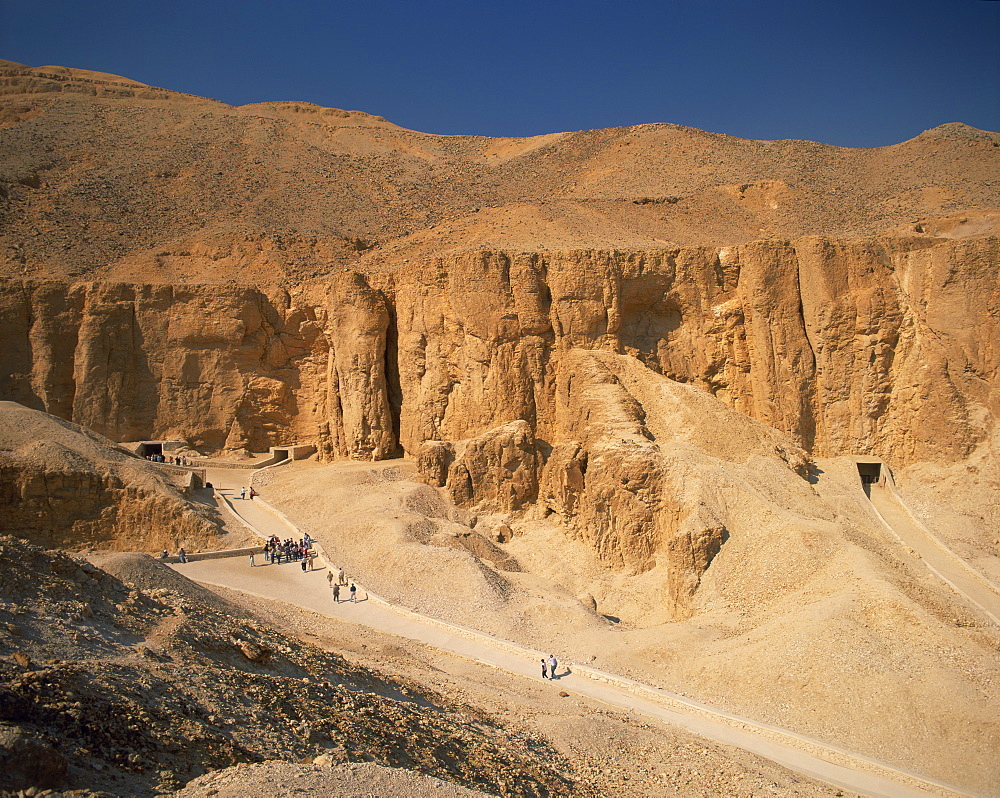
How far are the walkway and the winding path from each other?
7446 millimetres

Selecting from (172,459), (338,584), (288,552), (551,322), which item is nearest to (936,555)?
(551,322)

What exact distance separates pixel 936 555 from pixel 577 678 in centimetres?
1255

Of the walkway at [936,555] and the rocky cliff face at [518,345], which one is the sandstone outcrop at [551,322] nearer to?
the rocky cliff face at [518,345]

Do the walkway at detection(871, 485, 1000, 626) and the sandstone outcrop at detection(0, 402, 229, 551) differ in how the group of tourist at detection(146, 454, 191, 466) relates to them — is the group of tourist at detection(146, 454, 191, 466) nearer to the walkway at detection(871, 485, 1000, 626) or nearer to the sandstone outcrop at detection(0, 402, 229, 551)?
the sandstone outcrop at detection(0, 402, 229, 551)

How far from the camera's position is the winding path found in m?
11.6

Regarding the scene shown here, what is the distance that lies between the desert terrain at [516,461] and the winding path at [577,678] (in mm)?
624

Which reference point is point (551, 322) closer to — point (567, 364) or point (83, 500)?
point (567, 364)

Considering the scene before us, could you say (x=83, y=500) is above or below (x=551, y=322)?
below

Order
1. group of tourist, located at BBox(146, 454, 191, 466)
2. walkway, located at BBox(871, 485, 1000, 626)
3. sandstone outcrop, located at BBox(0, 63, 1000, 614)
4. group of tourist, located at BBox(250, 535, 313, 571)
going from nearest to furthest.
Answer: walkway, located at BBox(871, 485, 1000, 626)
group of tourist, located at BBox(250, 535, 313, 571)
sandstone outcrop, located at BBox(0, 63, 1000, 614)
group of tourist, located at BBox(146, 454, 191, 466)

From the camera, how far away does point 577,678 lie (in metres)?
15.2

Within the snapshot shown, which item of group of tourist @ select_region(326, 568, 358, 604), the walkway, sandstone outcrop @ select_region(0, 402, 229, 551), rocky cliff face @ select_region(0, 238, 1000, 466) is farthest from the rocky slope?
the walkway

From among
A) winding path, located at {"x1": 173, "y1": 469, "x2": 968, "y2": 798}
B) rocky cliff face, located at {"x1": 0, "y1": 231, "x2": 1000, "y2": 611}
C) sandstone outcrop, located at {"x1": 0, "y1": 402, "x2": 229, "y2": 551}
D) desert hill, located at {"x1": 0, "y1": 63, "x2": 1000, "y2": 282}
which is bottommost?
winding path, located at {"x1": 173, "y1": 469, "x2": 968, "y2": 798}

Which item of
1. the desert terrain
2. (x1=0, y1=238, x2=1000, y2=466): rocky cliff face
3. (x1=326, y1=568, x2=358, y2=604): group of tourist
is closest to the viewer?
the desert terrain

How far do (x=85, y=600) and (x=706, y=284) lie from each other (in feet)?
80.2
